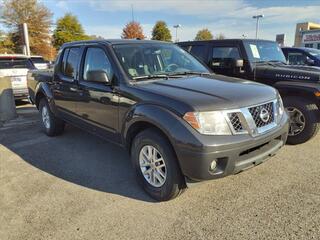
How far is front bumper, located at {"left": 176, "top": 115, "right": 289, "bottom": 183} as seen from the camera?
285cm

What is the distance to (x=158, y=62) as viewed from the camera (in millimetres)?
4242

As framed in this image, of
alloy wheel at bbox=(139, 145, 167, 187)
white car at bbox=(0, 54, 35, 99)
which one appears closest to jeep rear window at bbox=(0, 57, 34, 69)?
white car at bbox=(0, 54, 35, 99)

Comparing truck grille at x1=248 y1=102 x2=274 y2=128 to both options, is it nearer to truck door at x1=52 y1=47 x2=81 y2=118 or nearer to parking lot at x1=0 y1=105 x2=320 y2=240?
parking lot at x1=0 y1=105 x2=320 y2=240

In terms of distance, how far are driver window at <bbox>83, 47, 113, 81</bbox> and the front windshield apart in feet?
0.66

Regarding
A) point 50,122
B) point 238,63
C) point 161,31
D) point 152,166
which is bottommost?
point 50,122

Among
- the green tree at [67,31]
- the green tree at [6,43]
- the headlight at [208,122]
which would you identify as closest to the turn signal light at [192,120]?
the headlight at [208,122]

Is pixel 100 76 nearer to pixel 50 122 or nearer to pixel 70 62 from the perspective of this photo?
pixel 70 62

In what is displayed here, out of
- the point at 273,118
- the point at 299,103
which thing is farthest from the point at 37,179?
the point at 299,103

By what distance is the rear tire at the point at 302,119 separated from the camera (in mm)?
4910

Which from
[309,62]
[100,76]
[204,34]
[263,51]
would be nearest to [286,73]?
[263,51]

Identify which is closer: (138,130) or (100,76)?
(138,130)

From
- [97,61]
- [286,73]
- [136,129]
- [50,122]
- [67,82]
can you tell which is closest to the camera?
[136,129]

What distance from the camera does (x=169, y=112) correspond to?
3074 mm

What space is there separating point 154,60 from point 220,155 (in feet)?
6.24
